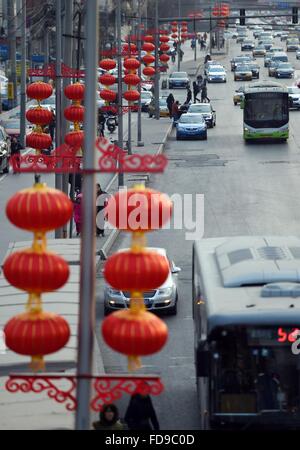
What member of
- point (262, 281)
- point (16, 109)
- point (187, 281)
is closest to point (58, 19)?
point (187, 281)

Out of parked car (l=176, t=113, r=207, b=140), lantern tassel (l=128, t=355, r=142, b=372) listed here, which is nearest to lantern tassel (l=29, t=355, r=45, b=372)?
lantern tassel (l=128, t=355, r=142, b=372)

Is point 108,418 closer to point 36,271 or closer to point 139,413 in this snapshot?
point 139,413

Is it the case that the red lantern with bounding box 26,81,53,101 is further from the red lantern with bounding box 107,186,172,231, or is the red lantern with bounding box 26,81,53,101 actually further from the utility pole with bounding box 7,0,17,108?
the utility pole with bounding box 7,0,17,108

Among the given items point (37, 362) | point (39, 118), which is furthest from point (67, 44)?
point (37, 362)

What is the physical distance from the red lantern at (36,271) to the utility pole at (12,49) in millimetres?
57366

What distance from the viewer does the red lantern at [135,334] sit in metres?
12.0

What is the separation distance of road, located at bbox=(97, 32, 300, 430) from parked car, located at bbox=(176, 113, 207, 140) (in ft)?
1.32

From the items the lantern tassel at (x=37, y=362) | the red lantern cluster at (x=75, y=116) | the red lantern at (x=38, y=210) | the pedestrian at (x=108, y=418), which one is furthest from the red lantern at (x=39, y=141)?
the red lantern at (x=38, y=210)

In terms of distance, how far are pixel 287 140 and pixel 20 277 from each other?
5018cm

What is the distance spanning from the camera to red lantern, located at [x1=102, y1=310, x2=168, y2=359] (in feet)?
39.3

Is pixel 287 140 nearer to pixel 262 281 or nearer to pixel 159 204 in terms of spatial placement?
pixel 262 281

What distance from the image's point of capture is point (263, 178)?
48594 mm

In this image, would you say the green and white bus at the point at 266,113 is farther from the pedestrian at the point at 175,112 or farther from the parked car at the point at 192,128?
the pedestrian at the point at 175,112

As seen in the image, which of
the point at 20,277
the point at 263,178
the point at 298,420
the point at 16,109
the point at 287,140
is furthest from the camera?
the point at 16,109
